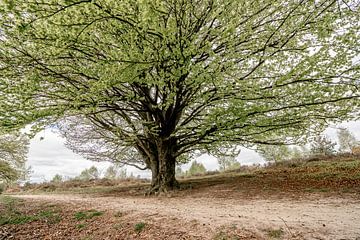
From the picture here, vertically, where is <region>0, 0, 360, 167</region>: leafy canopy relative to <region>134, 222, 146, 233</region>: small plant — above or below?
above

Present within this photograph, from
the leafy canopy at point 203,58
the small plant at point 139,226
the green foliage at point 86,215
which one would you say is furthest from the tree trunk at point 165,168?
the small plant at point 139,226

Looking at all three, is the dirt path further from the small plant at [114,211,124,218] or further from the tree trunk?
the tree trunk

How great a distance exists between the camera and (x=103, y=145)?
14648 millimetres

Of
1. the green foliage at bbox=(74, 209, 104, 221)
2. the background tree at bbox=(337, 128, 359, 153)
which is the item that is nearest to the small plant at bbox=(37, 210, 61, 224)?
the green foliage at bbox=(74, 209, 104, 221)

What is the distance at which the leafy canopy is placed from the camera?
21.7ft

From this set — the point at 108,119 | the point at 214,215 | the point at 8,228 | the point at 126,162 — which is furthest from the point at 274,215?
the point at 126,162

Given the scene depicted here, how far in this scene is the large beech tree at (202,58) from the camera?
259 inches

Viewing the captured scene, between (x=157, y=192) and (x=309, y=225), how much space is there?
26.1 feet

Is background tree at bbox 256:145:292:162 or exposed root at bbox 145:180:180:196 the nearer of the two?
exposed root at bbox 145:180:180:196

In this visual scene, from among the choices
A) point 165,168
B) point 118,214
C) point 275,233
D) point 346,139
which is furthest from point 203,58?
point 346,139

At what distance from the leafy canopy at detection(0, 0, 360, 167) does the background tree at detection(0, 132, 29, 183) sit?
14222 millimetres

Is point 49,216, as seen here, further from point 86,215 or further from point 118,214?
point 118,214

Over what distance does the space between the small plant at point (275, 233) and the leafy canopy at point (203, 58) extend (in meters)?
4.54

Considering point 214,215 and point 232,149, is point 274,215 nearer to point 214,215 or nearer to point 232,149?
point 214,215
